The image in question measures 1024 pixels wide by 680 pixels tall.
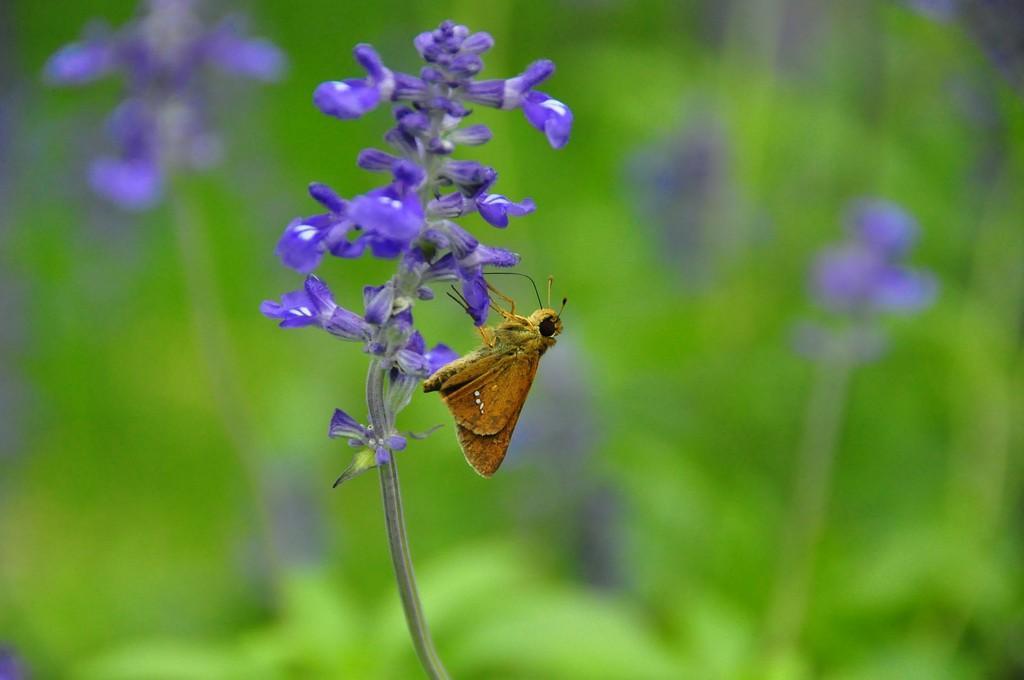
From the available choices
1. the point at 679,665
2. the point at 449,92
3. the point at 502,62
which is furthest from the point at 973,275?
the point at 449,92

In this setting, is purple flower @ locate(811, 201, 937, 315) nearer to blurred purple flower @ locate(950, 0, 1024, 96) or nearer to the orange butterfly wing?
blurred purple flower @ locate(950, 0, 1024, 96)

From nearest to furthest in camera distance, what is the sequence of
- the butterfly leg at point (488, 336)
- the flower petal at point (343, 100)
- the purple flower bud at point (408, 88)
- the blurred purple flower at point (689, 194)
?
1. the flower petal at point (343, 100)
2. the purple flower bud at point (408, 88)
3. the butterfly leg at point (488, 336)
4. the blurred purple flower at point (689, 194)

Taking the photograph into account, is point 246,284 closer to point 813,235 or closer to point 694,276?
point 694,276

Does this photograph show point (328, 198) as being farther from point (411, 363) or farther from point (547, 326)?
point (547, 326)

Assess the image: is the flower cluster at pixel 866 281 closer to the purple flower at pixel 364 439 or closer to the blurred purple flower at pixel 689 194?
the blurred purple flower at pixel 689 194

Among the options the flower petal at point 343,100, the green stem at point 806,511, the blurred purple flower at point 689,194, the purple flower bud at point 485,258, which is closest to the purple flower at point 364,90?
the flower petal at point 343,100

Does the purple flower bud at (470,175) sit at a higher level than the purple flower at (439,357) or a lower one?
higher
